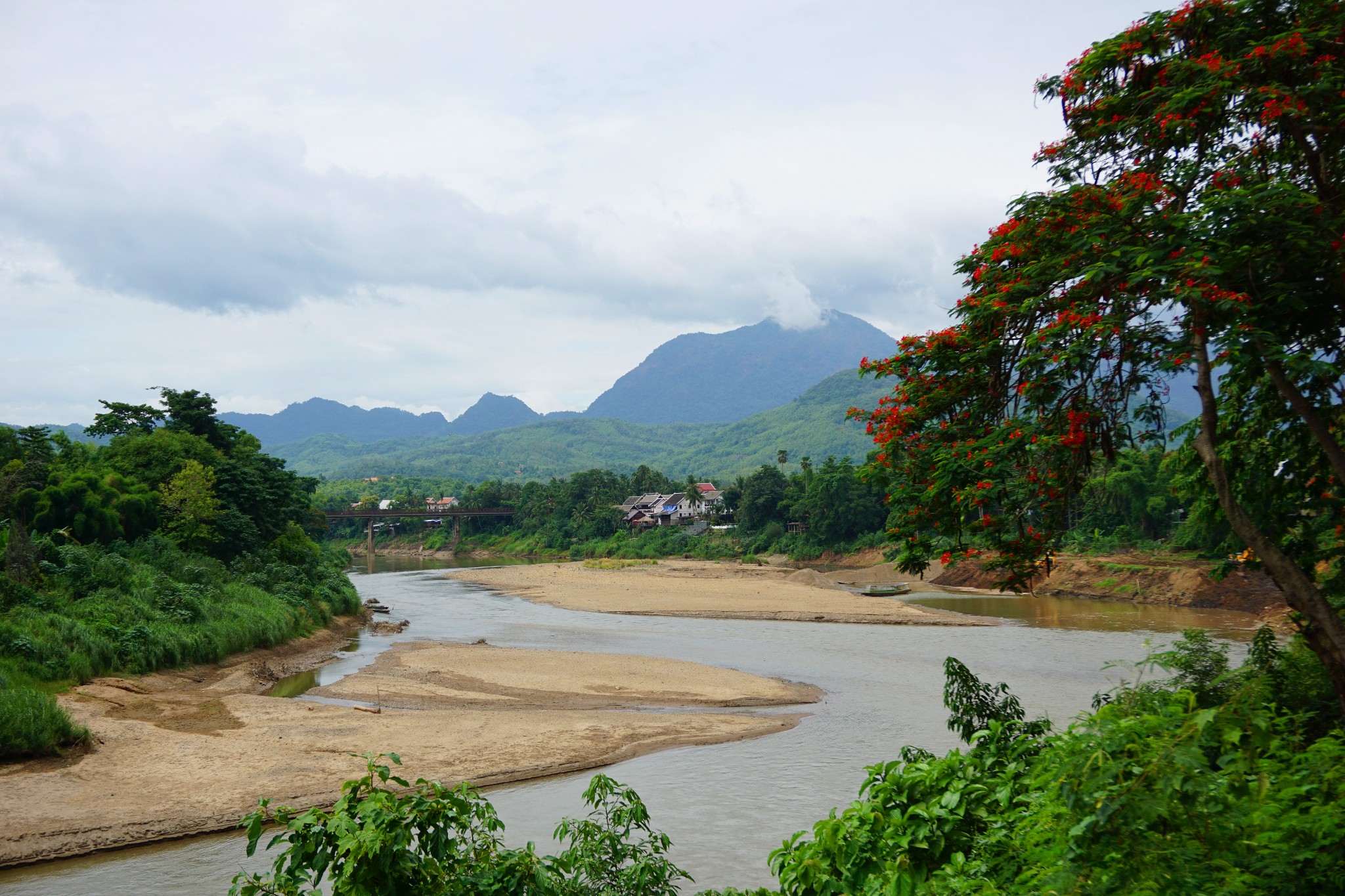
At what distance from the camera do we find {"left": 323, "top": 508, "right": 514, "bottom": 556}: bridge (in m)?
111

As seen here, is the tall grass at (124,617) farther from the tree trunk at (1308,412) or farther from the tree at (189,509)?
the tree trunk at (1308,412)

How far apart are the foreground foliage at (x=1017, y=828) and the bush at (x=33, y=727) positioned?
1408 centimetres

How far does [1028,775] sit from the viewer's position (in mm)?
5707

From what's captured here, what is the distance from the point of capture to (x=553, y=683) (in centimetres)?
2642

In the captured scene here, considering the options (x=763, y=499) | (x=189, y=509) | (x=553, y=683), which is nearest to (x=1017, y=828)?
(x=553, y=683)

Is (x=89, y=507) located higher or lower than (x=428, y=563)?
higher

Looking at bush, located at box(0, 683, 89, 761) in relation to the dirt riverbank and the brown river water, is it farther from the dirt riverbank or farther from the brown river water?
the dirt riverbank

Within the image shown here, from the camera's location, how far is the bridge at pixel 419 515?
11075 centimetres

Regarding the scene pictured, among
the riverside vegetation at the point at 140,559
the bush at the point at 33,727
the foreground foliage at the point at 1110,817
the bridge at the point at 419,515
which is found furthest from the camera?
the bridge at the point at 419,515

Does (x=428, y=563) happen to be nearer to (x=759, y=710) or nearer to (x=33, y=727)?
(x=759, y=710)

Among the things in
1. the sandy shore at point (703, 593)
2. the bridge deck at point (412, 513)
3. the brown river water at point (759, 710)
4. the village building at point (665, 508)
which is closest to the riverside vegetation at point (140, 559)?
the brown river water at point (759, 710)

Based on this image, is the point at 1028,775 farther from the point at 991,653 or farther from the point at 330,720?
the point at 991,653

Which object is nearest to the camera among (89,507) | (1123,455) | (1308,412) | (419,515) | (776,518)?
(1308,412)

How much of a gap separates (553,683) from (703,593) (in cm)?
3062
